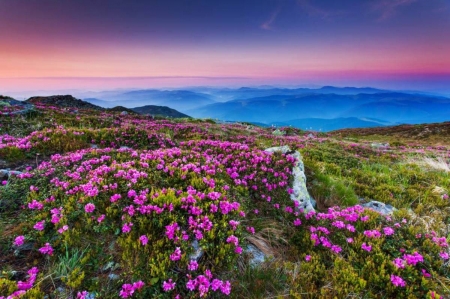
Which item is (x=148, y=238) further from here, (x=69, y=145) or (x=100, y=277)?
(x=69, y=145)

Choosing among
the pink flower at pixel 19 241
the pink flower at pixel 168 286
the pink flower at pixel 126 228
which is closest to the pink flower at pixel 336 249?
the pink flower at pixel 168 286

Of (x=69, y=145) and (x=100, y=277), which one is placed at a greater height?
(x=69, y=145)

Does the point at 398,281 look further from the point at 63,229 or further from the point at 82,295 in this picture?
the point at 63,229

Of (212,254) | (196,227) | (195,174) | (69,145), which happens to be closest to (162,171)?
(195,174)

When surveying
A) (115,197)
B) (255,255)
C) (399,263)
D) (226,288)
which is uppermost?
(115,197)

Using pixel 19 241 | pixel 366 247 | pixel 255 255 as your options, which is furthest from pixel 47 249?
pixel 366 247

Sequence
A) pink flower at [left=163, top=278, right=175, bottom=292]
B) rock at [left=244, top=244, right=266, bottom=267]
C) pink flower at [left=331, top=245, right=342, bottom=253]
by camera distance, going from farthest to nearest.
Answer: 1. pink flower at [left=331, top=245, right=342, bottom=253]
2. rock at [left=244, top=244, right=266, bottom=267]
3. pink flower at [left=163, top=278, right=175, bottom=292]

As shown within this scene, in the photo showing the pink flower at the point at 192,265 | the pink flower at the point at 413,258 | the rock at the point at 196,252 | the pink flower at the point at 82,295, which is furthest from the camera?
the pink flower at the point at 413,258

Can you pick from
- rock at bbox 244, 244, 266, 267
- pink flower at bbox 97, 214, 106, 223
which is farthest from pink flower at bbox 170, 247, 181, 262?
pink flower at bbox 97, 214, 106, 223

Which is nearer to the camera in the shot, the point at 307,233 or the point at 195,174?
Answer: the point at 307,233

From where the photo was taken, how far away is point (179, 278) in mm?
3668

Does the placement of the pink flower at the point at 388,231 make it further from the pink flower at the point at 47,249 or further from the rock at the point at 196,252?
the pink flower at the point at 47,249

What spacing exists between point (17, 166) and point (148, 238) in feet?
20.2

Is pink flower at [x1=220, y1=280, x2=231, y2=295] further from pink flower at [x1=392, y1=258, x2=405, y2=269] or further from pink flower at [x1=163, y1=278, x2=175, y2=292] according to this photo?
pink flower at [x1=392, y1=258, x2=405, y2=269]
